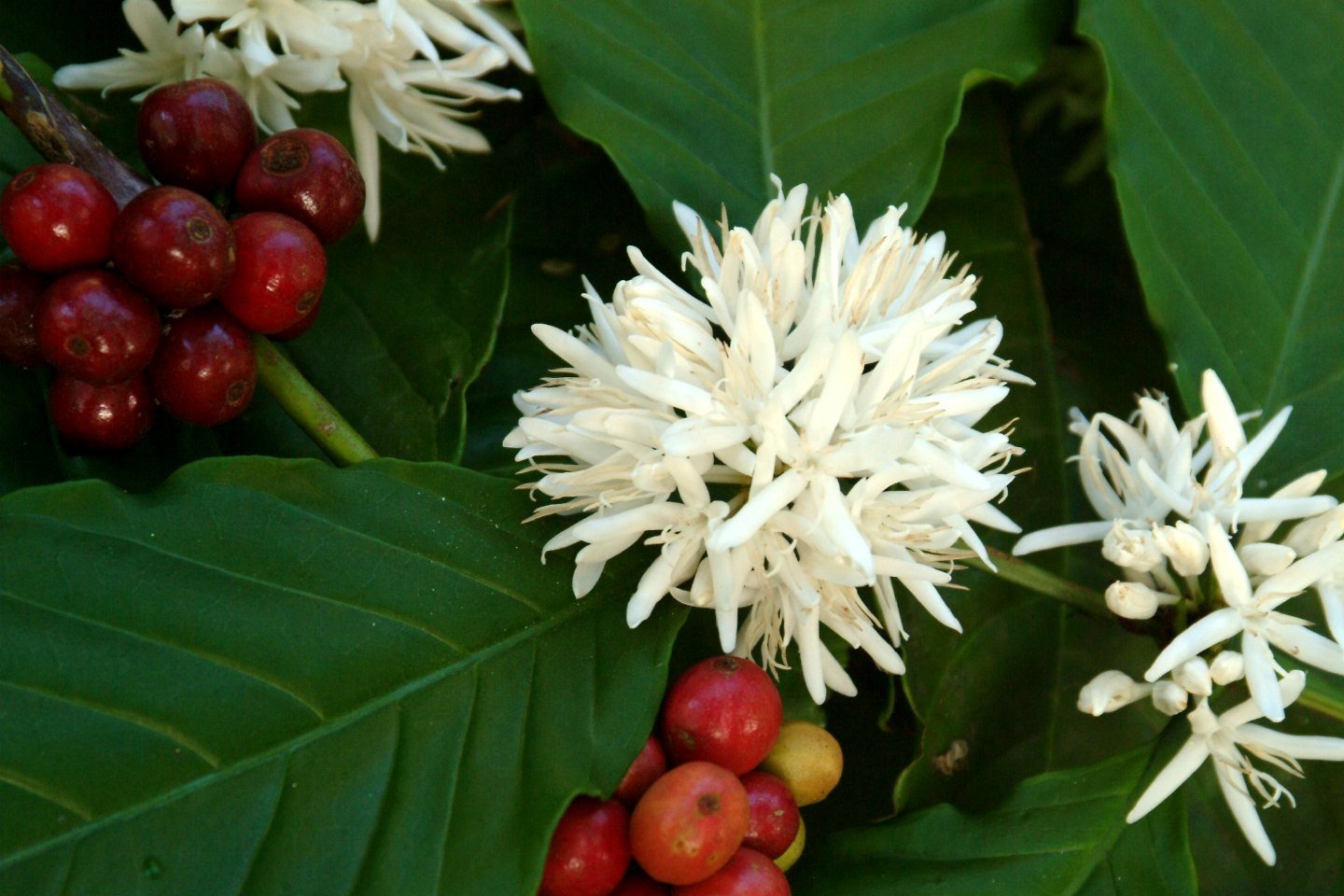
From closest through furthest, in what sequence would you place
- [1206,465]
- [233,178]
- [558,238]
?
[233,178] < [1206,465] < [558,238]

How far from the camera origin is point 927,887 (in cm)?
85

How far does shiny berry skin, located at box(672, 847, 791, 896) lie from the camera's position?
0.75 metres

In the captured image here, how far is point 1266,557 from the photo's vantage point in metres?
0.84

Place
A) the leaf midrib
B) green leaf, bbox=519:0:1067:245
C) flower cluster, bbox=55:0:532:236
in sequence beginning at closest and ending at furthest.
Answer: the leaf midrib → flower cluster, bbox=55:0:532:236 → green leaf, bbox=519:0:1067:245

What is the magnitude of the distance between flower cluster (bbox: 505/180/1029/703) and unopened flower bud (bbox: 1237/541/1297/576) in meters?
0.21

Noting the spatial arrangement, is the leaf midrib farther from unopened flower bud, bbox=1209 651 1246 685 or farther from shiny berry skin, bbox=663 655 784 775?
unopened flower bud, bbox=1209 651 1246 685

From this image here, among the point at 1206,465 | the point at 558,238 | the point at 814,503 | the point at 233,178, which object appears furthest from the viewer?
the point at 558,238

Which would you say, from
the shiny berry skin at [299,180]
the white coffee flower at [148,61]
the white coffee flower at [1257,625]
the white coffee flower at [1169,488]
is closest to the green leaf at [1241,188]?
the white coffee flower at [1169,488]

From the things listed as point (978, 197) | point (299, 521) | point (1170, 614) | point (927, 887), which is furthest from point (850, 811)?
point (978, 197)

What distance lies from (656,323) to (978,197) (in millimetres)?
648

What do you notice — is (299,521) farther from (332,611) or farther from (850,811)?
(850,811)

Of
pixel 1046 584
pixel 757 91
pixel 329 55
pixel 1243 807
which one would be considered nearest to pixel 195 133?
pixel 329 55

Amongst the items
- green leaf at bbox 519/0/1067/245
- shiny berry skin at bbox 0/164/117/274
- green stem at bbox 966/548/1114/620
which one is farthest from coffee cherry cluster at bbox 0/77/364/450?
green stem at bbox 966/548/1114/620

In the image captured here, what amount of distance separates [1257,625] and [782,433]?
41 centimetres
